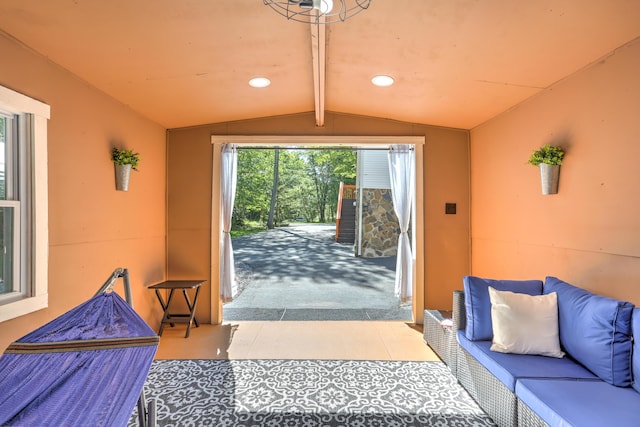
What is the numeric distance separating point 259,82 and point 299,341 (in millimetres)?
2576

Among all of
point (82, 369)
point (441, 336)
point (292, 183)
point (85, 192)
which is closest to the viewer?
point (82, 369)

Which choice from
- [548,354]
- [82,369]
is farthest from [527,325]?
[82,369]

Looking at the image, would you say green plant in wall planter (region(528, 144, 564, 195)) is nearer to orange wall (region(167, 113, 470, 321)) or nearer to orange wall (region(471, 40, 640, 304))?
Answer: orange wall (region(471, 40, 640, 304))

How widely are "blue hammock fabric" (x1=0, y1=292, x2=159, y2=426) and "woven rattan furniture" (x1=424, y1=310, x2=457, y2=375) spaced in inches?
90.9

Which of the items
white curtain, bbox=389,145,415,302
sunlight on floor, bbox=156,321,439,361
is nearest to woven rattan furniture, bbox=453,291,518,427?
sunlight on floor, bbox=156,321,439,361

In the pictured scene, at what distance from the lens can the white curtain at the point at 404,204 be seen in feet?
14.8

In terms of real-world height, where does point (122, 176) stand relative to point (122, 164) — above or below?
below

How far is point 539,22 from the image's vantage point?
2148 millimetres

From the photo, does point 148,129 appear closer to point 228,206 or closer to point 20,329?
point 228,206

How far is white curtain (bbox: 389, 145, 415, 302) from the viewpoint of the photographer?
4.51 metres

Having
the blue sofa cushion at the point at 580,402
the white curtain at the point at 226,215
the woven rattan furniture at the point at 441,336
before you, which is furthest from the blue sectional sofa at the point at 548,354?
the white curtain at the point at 226,215

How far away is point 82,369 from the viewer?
169cm

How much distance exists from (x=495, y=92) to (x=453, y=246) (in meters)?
1.91

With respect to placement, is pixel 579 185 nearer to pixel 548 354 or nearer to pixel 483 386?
pixel 548 354
